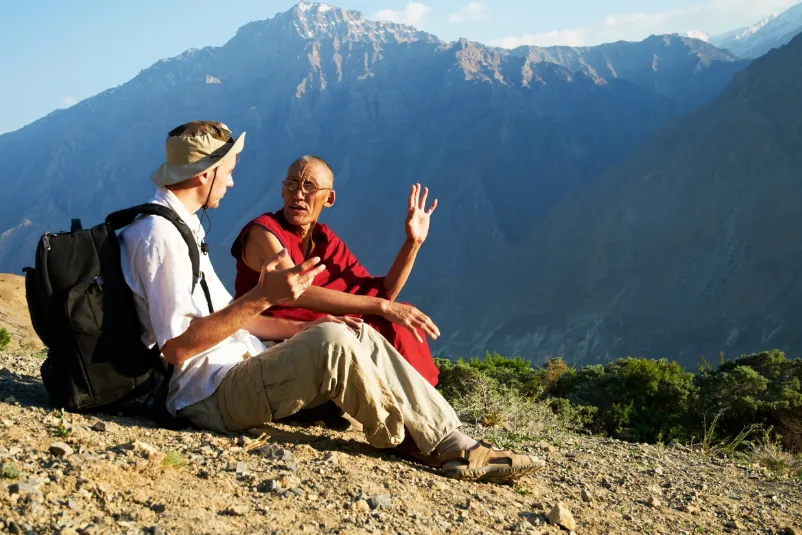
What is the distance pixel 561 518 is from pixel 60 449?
179cm

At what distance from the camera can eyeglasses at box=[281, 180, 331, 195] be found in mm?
3566

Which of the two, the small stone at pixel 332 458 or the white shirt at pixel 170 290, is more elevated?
the white shirt at pixel 170 290

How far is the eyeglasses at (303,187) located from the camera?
357 centimetres

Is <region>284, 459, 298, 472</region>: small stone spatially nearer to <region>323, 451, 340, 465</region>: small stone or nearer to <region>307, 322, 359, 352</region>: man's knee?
<region>323, 451, 340, 465</region>: small stone

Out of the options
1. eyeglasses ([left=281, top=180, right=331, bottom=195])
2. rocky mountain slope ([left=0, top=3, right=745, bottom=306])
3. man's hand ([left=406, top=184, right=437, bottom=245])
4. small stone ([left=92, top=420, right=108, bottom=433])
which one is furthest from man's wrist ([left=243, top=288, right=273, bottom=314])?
rocky mountain slope ([left=0, top=3, right=745, bottom=306])

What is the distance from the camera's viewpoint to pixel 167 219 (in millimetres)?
2750

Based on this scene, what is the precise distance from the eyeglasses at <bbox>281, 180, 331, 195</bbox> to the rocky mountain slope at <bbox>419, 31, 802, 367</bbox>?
3054 cm

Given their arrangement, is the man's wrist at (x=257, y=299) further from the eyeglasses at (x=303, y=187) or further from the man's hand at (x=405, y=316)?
the eyeglasses at (x=303, y=187)

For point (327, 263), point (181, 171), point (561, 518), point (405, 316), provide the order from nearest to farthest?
point (561, 518) → point (181, 171) → point (405, 316) → point (327, 263)

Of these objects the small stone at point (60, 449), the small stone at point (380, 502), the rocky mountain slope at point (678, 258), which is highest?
the small stone at point (60, 449)

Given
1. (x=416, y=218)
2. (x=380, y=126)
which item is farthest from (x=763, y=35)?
(x=416, y=218)

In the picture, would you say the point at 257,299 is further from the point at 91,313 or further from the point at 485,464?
the point at 485,464

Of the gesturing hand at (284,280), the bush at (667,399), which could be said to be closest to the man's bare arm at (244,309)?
the gesturing hand at (284,280)

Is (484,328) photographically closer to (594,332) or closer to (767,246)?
(594,332)
